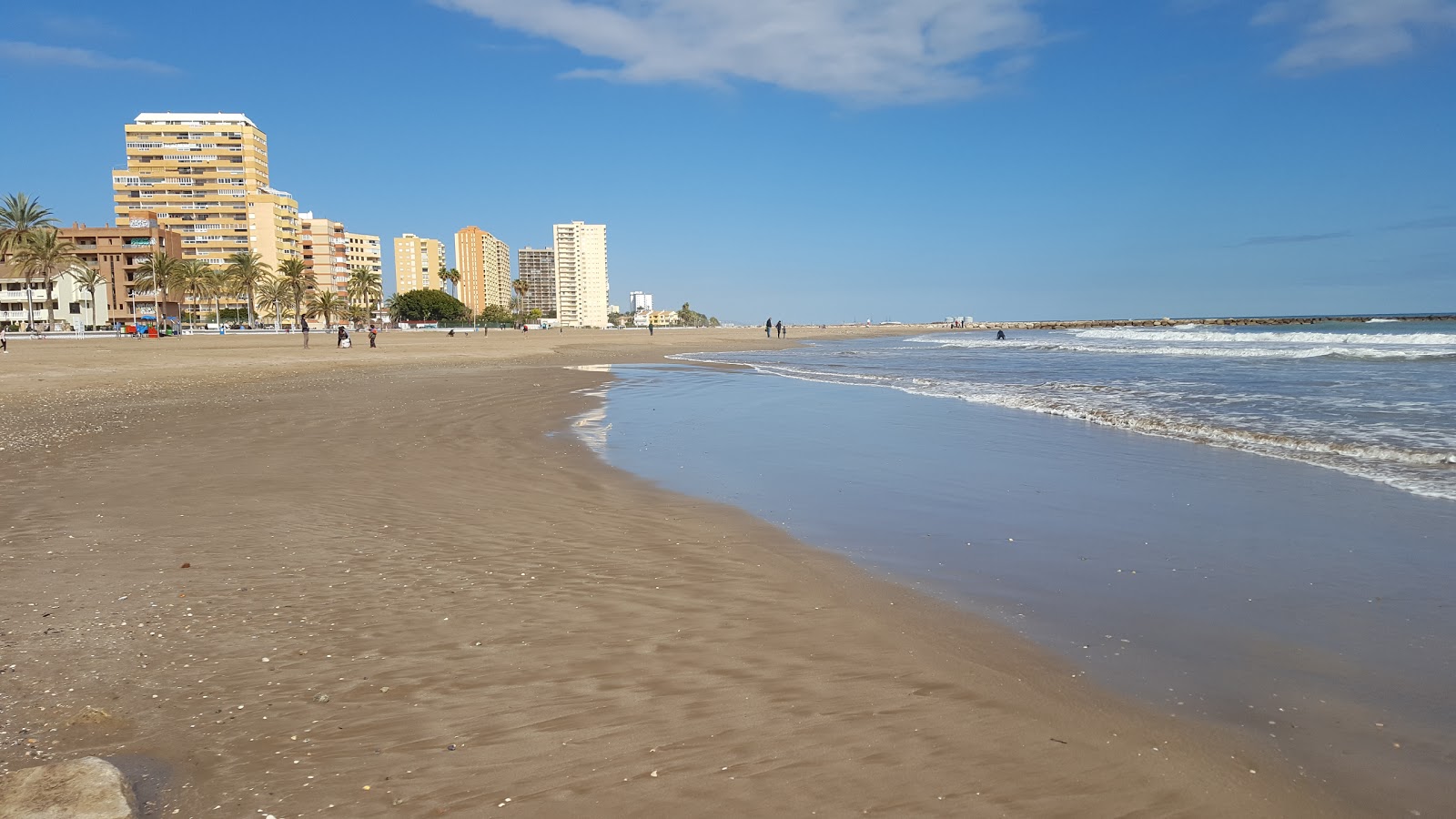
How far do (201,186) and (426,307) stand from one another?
4607 centimetres

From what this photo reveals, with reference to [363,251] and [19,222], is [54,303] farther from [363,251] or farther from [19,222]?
[363,251]

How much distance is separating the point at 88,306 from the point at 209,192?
4361 centimetres

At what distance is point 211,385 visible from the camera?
67.9 feet

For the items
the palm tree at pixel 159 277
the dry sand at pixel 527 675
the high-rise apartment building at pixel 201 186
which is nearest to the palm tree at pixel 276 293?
the palm tree at pixel 159 277

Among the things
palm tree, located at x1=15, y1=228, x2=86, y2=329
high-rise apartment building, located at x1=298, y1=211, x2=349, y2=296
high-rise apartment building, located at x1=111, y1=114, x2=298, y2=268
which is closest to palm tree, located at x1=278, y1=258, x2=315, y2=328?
palm tree, located at x1=15, y1=228, x2=86, y2=329

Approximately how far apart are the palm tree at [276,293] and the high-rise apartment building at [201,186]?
19.2m

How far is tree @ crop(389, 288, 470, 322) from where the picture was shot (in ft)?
399

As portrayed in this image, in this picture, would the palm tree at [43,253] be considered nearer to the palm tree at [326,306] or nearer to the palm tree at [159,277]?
the palm tree at [159,277]

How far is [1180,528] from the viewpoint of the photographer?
6.89 metres

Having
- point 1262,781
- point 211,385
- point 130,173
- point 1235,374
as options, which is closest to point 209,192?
point 130,173

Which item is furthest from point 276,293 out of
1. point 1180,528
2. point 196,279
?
point 1180,528

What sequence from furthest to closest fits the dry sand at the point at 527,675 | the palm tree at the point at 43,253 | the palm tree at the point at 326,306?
the palm tree at the point at 326,306 → the palm tree at the point at 43,253 → the dry sand at the point at 527,675

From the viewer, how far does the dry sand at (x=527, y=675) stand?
2.95 m

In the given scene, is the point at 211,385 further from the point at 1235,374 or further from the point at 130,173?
the point at 130,173
